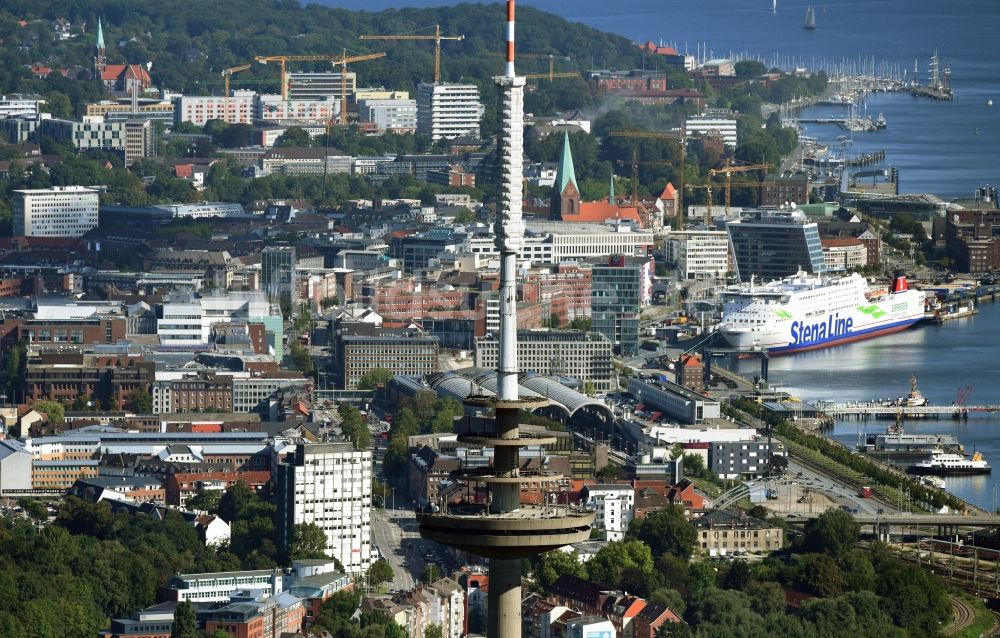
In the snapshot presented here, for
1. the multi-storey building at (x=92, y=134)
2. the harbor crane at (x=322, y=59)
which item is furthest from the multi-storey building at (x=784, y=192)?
the harbor crane at (x=322, y=59)

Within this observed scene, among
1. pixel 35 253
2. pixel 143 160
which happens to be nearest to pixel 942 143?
pixel 143 160

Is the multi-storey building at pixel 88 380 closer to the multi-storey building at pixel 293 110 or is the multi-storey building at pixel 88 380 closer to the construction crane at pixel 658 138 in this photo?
the construction crane at pixel 658 138

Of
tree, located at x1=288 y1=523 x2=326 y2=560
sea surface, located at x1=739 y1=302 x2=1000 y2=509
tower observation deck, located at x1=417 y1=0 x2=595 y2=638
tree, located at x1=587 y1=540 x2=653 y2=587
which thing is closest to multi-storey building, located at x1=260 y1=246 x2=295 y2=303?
sea surface, located at x1=739 y1=302 x2=1000 y2=509

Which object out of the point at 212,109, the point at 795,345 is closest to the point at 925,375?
the point at 795,345

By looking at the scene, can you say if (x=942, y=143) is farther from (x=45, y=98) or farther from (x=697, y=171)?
(x=45, y=98)

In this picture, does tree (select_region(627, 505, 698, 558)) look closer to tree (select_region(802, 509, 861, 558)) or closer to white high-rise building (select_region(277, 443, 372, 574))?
tree (select_region(802, 509, 861, 558))

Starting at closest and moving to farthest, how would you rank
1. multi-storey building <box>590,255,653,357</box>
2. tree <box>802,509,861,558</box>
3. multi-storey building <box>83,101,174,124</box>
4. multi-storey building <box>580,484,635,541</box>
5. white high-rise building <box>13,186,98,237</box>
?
1. tree <box>802,509,861,558</box>
2. multi-storey building <box>580,484,635,541</box>
3. multi-storey building <box>590,255,653,357</box>
4. white high-rise building <box>13,186,98,237</box>
5. multi-storey building <box>83,101,174,124</box>

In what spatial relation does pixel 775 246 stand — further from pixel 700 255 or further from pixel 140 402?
pixel 140 402
